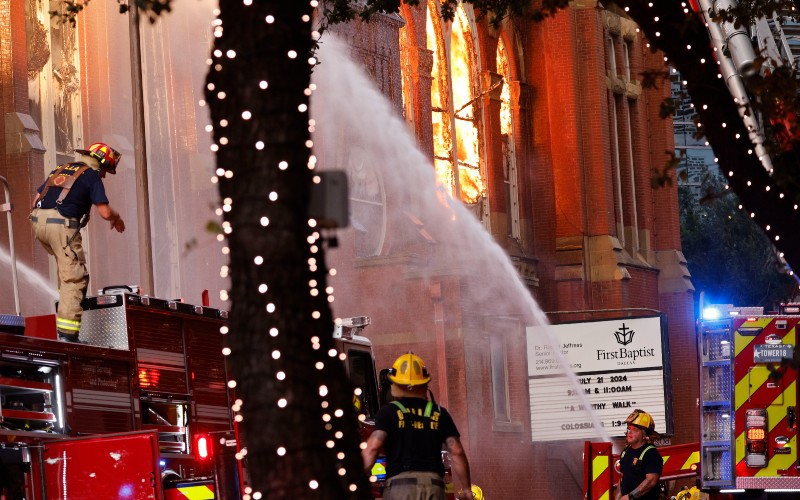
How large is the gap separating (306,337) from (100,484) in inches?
193

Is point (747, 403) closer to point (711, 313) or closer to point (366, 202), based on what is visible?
point (711, 313)

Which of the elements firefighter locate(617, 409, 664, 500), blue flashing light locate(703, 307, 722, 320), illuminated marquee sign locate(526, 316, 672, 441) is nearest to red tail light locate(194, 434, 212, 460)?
firefighter locate(617, 409, 664, 500)

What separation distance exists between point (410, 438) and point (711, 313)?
692 centimetres

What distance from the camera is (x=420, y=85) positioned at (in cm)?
2992

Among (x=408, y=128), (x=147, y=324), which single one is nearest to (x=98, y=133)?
(x=408, y=128)

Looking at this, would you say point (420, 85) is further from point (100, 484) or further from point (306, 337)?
point (306, 337)

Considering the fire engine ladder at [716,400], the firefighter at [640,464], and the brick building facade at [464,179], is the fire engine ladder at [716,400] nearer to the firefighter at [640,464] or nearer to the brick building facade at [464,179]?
the firefighter at [640,464]

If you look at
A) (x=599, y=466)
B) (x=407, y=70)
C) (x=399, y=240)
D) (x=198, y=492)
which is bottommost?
(x=599, y=466)

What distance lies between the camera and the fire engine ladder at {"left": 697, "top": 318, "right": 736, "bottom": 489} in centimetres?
1539

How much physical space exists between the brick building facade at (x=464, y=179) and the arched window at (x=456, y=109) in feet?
0.14

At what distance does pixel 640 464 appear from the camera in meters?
13.4

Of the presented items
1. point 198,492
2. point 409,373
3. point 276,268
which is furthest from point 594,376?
point 276,268

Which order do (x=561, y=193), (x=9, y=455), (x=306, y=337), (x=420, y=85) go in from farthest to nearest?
(x=561, y=193) < (x=420, y=85) < (x=9, y=455) < (x=306, y=337)

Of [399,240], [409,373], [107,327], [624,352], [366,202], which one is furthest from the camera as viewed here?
[624,352]
